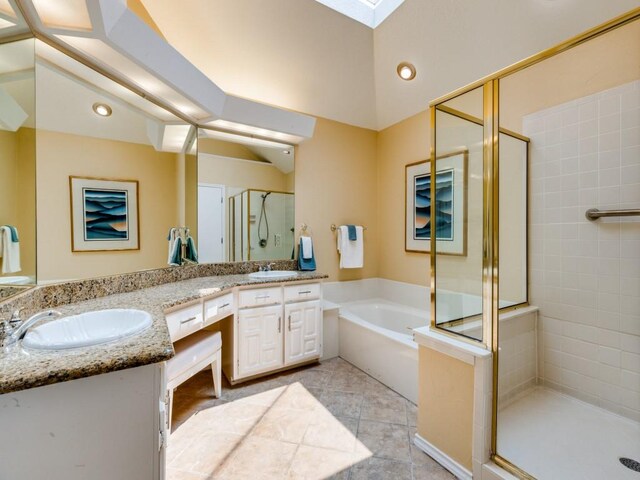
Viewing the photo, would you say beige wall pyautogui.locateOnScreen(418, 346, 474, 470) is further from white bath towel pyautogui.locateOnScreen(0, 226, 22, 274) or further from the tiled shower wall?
white bath towel pyautogui.locateOnScreen(0, 226, 22, 274)

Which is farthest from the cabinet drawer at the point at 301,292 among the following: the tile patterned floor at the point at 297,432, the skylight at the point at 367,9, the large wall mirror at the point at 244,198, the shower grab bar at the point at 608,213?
the skylight at the point at 367,9

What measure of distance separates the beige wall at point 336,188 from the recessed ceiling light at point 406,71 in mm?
823

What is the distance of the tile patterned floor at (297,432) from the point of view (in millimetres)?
1522

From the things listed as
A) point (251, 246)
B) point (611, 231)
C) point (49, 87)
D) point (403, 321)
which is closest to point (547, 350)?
point (611, 231)

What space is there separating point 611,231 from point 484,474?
1684mm

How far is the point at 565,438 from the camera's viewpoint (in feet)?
5.34

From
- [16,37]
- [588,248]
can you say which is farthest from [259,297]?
[588,248]

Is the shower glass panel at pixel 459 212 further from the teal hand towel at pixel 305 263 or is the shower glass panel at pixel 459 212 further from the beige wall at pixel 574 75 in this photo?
the teal hand towel at pixel 305 263

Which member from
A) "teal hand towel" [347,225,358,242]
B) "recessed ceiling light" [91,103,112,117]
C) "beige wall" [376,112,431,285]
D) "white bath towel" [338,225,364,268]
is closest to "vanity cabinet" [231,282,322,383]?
"white bath towel" [338,225,364,268]

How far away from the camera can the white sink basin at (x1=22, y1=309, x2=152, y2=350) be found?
1095 mm

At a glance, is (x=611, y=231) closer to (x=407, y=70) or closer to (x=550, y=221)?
(x=550, y=221)

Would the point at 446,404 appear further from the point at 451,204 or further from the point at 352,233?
the point at 352,233

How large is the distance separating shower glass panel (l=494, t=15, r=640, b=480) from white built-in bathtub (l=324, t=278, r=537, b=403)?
0.04 meters

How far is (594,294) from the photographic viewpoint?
1.97 m
